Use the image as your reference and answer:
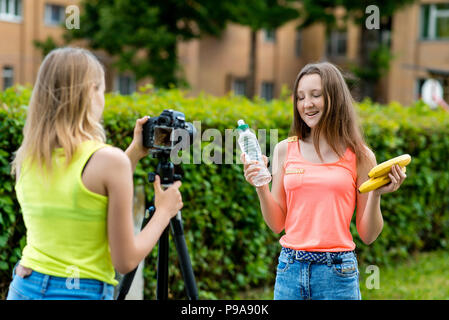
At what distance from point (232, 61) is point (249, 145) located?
27855 mm

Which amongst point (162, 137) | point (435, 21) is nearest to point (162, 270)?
point (162, 137)

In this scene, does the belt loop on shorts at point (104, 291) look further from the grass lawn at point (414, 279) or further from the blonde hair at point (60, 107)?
the grass lawn at point (414, 279)

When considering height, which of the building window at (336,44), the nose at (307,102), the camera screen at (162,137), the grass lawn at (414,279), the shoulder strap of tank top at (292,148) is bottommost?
the grass lawn at (414,279)

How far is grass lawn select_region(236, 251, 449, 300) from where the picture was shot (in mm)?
5797

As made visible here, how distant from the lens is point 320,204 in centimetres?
278

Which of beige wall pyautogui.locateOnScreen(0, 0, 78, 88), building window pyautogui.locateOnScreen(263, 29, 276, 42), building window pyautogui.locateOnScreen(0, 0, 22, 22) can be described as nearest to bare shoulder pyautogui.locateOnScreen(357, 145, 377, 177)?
beige wall pyautogui.locateOnScreen(0, 0, 78, 88)

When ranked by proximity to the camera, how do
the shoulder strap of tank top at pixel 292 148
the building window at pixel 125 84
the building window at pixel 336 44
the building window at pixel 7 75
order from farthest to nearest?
1. the building window at pixel 336 44
2. the building window at pixel 125 84
3. the building window at pixel 7 75
4. the shoulder strap of tank top at pixel 292 148

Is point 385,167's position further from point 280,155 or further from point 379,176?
point 280,155

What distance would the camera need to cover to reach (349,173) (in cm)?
284

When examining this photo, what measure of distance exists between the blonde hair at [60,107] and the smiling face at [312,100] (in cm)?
110

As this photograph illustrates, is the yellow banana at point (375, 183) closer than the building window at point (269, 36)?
Yes

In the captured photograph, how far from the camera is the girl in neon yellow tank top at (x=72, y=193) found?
209cm

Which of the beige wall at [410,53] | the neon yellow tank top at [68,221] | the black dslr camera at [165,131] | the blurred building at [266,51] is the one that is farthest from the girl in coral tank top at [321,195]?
the beige wall at [410,53]

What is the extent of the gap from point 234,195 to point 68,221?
10.9 feet
